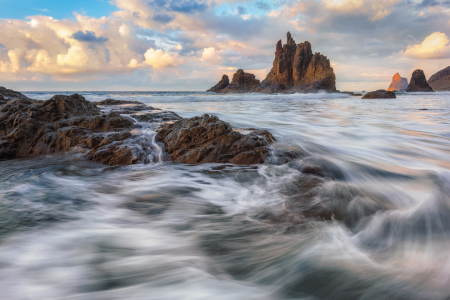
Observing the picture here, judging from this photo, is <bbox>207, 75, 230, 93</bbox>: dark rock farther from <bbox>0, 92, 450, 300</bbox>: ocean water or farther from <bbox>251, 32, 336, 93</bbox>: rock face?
<bbox>0, 92, 450, 300</bbox>: ocean water

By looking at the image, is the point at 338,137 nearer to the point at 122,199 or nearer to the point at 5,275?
the point at 122,199

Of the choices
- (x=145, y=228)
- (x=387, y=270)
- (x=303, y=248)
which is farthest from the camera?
(x=145, y=228)

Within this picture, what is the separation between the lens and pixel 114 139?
4332 millimetres

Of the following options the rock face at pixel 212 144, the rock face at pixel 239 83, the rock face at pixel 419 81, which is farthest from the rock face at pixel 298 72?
the rock face at pixel 212 144

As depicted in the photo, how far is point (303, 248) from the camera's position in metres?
1.92

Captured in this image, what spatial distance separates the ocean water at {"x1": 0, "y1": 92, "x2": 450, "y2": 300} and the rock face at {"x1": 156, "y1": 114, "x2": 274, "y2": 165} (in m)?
0.19

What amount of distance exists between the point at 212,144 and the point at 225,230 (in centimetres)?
199

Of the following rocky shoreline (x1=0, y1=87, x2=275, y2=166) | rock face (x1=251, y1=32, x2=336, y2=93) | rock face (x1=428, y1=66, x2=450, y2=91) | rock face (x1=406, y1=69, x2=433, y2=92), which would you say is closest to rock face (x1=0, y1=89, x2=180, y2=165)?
rocky shoreline (x1=0, y1=87, x2=275, y2=166)

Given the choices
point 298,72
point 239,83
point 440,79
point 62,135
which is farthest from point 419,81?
point 62,135

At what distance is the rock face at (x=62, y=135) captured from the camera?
13.3 ft

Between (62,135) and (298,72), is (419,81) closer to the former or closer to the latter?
(298,72)

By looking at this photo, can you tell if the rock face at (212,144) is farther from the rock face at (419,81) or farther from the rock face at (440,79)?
the rock face at (440,79)

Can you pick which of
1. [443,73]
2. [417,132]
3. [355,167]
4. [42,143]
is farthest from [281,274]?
[443,73]

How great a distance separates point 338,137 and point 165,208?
16.4 ft
